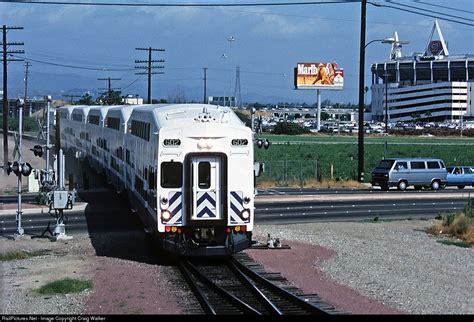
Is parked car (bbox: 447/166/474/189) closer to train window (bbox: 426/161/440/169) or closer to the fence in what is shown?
train window (bbox: 426/161/440/169)

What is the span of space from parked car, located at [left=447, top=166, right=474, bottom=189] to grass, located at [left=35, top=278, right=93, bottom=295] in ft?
130

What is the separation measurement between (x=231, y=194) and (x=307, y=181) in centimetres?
3529

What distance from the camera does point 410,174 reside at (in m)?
50.2

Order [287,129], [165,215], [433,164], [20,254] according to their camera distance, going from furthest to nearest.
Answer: [287,129] → [433,164] → [20,254] → [165,215]

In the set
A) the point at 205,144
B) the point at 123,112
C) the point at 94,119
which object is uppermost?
the point at 123,112

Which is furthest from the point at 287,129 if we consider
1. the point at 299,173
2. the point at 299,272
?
the point at 299,272

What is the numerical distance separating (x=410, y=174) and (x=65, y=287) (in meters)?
35.2

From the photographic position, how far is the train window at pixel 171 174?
806 inches

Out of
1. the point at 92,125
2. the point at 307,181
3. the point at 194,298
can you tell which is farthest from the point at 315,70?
the point at 194,298

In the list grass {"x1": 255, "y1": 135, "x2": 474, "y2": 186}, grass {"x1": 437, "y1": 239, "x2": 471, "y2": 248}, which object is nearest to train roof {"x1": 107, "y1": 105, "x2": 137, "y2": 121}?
grass {"x1": 437, "y1": 239, "x2": 471, "y2": 248}

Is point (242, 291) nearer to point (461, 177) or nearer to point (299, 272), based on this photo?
point (299, 272)

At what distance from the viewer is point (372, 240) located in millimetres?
27328

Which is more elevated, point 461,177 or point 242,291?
point 242,291

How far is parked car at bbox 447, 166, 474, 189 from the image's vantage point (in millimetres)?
54562
